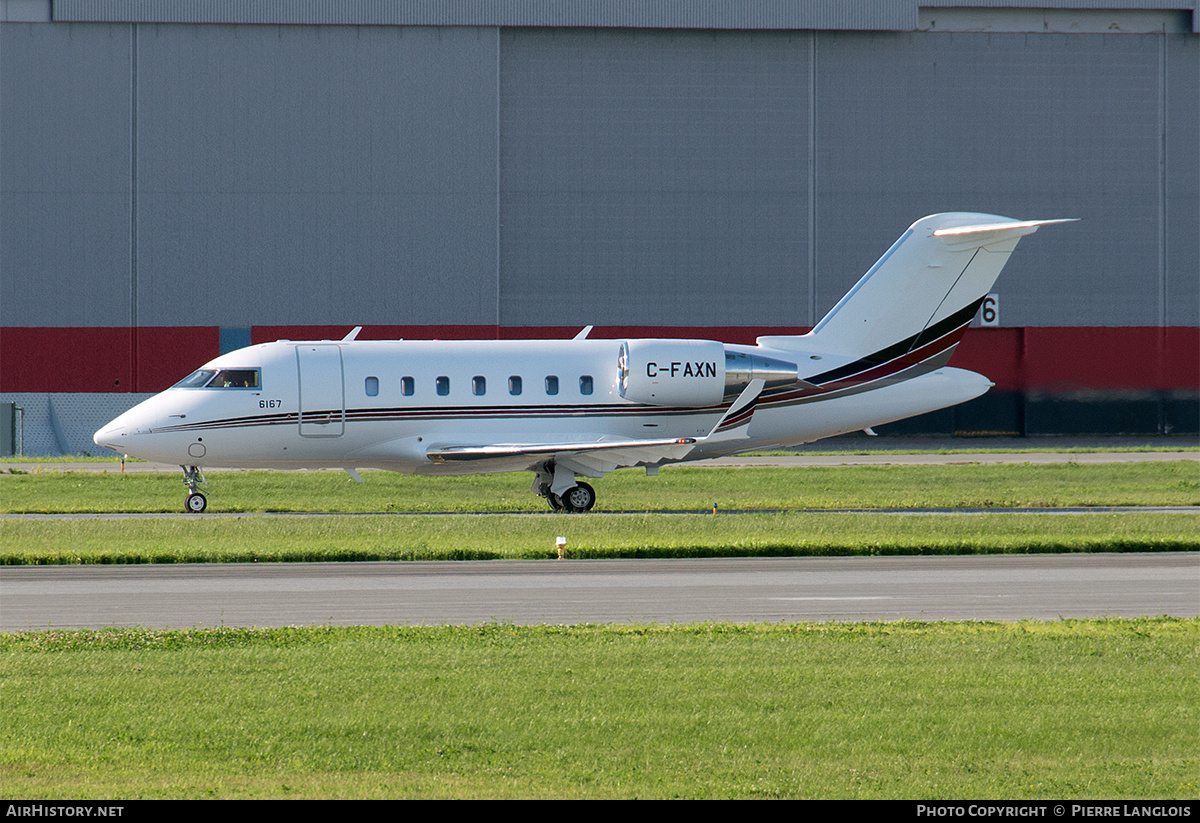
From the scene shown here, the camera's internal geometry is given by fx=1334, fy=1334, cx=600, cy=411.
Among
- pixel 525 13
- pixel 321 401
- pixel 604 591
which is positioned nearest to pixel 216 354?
pixel 525 13

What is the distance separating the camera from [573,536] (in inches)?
861

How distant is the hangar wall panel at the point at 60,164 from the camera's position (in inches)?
1901

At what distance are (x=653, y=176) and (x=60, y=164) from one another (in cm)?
2165

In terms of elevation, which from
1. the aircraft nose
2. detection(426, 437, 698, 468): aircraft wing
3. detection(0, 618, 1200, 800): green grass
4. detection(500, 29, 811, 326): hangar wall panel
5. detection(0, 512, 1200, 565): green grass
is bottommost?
detection(0, 512, 1200, 565): green grass

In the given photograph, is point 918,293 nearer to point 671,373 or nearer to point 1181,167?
point 671,373

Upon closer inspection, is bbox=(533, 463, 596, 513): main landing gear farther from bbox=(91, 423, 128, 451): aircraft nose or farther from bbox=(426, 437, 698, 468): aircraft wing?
bbox=(91, 423, 128, 451): aircraft nose

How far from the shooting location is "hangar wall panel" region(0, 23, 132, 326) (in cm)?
4828

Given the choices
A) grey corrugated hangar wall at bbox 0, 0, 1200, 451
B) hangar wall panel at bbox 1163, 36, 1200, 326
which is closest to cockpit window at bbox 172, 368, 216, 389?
grey corrugated hangar wall at bbox 0, 0, 1200, 451

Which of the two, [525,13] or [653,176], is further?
[653,176]

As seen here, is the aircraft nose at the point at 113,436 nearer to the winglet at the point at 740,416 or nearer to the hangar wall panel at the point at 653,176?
the winglet at the point at 740,416

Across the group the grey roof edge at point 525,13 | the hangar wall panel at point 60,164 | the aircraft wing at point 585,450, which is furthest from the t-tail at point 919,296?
the hangar wall panel at point 60,164

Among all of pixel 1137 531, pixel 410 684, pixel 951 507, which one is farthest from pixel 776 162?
pixel 410 684

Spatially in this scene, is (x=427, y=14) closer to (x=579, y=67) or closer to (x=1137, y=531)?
(x=579, y=67)

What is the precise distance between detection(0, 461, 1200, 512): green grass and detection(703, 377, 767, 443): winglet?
6.05 ft
